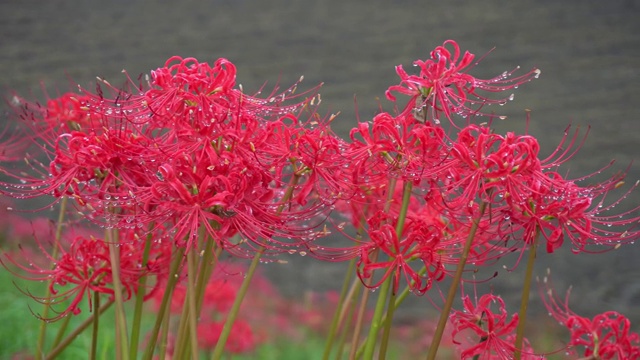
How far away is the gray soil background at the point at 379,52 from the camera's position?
12.4ft

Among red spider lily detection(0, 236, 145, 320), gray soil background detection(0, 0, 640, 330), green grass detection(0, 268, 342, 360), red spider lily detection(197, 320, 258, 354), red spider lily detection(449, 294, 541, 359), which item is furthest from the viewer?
gray soil background detection(0, 0, 640, 330)

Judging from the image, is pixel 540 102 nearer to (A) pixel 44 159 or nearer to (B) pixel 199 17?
(B) pixel 199 17

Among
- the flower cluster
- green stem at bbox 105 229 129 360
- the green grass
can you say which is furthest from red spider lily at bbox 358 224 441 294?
the green grass

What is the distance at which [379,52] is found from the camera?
13.9ft

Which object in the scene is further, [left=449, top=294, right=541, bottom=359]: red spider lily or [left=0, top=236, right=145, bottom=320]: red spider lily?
[left=0, top=236, right=145, bottom=320]: red spider lily

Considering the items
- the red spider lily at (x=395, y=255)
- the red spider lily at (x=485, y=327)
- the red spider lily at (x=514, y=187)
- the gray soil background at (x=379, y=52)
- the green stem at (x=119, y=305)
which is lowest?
the green stem at (x=119, y=305)

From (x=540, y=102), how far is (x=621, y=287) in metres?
1.00

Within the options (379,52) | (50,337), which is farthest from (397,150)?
(379,52)

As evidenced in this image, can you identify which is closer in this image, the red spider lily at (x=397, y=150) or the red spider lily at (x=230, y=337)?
the red spider lily at (x=397, y=150)

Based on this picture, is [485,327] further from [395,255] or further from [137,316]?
[137,316]

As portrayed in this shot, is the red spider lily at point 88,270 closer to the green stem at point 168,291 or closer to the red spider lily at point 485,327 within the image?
the green stem at point 168,291

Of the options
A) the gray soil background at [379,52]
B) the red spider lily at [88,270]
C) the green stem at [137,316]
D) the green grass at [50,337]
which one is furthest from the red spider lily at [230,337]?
the gray soil background at [379,52]

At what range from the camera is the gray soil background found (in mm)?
3779

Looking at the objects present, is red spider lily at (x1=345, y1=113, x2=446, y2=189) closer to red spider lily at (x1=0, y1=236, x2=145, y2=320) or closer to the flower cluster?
the flower cluster
